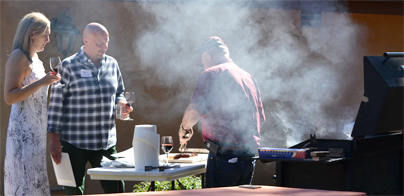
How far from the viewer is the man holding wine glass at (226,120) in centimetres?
294

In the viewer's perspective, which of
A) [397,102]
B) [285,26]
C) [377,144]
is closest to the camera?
[397,102]

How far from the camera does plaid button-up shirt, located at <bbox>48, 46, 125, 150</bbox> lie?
10.5 ft

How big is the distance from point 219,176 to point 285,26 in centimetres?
417

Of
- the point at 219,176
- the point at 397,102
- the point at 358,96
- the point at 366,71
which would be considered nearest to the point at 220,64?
the point at 219,176

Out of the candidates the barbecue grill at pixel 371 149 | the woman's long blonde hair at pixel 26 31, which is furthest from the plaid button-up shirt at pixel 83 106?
the barbecue grill at pixel 371 149

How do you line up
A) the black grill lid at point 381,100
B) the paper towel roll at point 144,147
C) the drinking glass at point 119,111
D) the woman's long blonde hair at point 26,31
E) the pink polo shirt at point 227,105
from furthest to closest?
the drinking glass at point 119,111 → the pink polo shirt at point 227,105 → the woman's long blonde hair at point 26,31 → the paper towel roll at point 144,147 → the black grill lid at point 381,100

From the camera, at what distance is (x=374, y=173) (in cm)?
263

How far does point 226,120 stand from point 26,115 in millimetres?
1325

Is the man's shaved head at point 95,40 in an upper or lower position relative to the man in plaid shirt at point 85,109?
upper

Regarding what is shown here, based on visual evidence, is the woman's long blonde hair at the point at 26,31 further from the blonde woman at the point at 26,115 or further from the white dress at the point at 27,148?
the white dress at the point at 27,148

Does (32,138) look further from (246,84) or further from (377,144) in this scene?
(377,144)

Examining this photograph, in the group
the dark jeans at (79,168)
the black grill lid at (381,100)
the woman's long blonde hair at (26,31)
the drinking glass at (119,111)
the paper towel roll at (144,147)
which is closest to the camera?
the black grill lid at (381,100)

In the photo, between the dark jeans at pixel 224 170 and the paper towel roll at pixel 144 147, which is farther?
the dark jeans at pixel 224 170

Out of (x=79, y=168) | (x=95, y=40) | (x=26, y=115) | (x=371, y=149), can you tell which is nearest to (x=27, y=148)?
(x=26, y=115)
